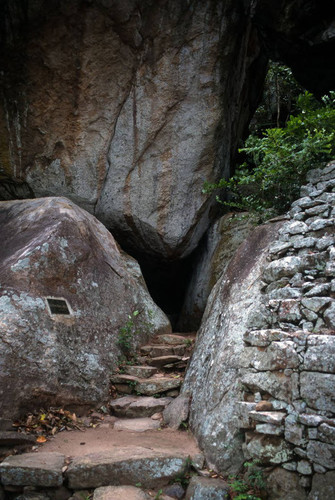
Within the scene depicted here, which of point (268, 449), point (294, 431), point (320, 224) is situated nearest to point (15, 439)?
point (268, 449)

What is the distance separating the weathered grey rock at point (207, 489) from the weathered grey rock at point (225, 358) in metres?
0.20

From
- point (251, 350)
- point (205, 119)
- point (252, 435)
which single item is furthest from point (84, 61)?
point (252, 435)

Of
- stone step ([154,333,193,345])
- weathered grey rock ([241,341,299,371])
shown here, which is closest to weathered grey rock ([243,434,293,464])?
weathered grey rock ([241,341,299,371])

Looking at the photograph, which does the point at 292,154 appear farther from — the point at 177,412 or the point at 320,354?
the point at 177,412

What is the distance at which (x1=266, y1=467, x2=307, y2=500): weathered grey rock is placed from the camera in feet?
9.56

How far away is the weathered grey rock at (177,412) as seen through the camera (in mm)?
4440

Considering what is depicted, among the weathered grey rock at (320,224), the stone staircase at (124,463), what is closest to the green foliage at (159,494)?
the stone staircase at (124,463)

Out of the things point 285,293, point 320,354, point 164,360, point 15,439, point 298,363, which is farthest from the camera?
point 164,360

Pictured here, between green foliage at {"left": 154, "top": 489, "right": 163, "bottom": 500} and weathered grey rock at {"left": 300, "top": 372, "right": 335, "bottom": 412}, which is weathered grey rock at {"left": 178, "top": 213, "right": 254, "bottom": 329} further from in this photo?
green foliage at {"left": 154, "top": 489, "right": 163, "bottom": 500}

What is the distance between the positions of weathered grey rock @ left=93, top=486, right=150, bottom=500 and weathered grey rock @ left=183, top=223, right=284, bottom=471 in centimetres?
76

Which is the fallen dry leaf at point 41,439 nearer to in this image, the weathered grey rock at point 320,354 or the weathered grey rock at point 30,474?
the weathered grey rock at point 30,474

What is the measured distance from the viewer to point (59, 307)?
16.9 ft

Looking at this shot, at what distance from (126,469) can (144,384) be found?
1788mm

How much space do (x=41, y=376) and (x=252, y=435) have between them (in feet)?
8.44
